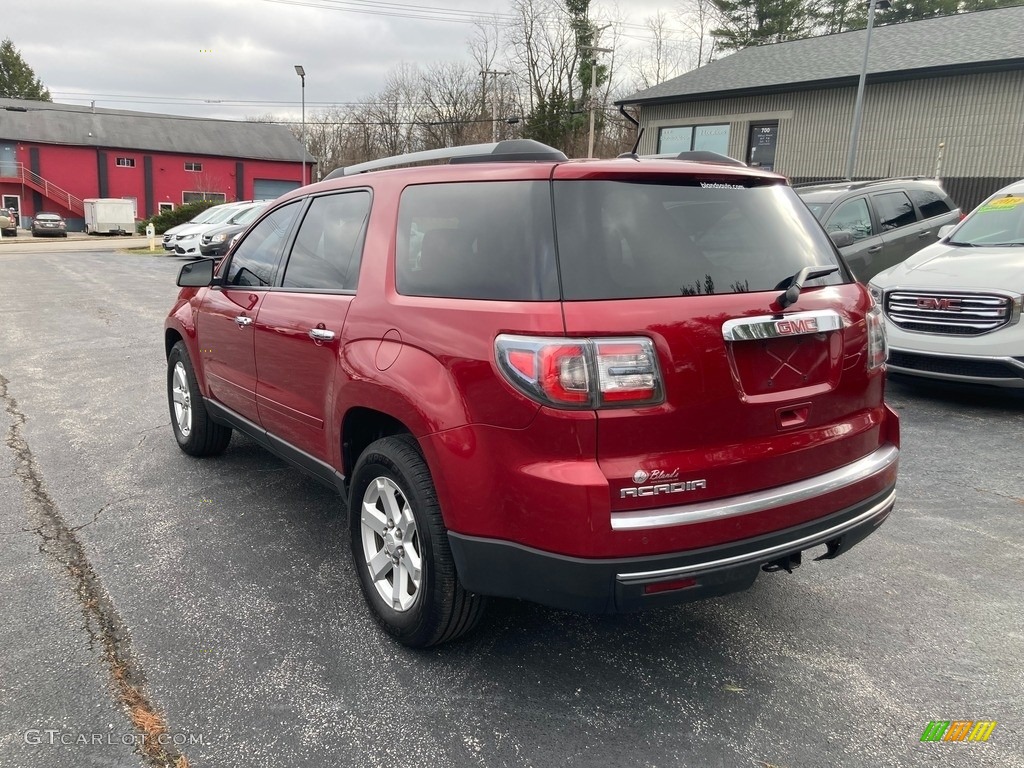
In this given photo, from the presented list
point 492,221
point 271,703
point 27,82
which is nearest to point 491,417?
point 492,221

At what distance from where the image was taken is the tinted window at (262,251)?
4066 mm

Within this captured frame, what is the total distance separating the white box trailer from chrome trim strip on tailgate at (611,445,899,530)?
165 feet

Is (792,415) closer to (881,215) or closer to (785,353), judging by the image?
(785,353)

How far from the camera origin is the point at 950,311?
636cm

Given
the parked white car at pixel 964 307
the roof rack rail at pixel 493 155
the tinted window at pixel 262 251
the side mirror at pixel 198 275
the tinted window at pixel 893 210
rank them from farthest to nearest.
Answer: the tinted window at pixel 893 210, the parked white car at pixel 964 307, the side mirror at pixel 198 275, the tinted window at pixel 262 251, the roof rack rail at pixel 493 155

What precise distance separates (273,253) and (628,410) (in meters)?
2.55

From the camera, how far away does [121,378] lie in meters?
7.69

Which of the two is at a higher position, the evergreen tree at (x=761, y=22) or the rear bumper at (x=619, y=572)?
the evergreen tree at (x=761, y=22)

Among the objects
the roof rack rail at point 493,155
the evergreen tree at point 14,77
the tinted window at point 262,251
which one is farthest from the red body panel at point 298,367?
the evergreen tree at point 14,77

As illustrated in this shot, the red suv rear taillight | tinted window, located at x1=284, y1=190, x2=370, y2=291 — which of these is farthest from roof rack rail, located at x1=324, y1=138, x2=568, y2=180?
the red suv rear taillight

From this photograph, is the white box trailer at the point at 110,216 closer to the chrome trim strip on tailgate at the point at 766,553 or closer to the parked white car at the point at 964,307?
the parked white car at the point at 964,307

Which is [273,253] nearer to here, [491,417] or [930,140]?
[491,417]

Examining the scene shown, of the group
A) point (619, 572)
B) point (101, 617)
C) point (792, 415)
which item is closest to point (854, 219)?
point (792, 415)

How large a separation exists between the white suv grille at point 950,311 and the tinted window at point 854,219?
2.53m
